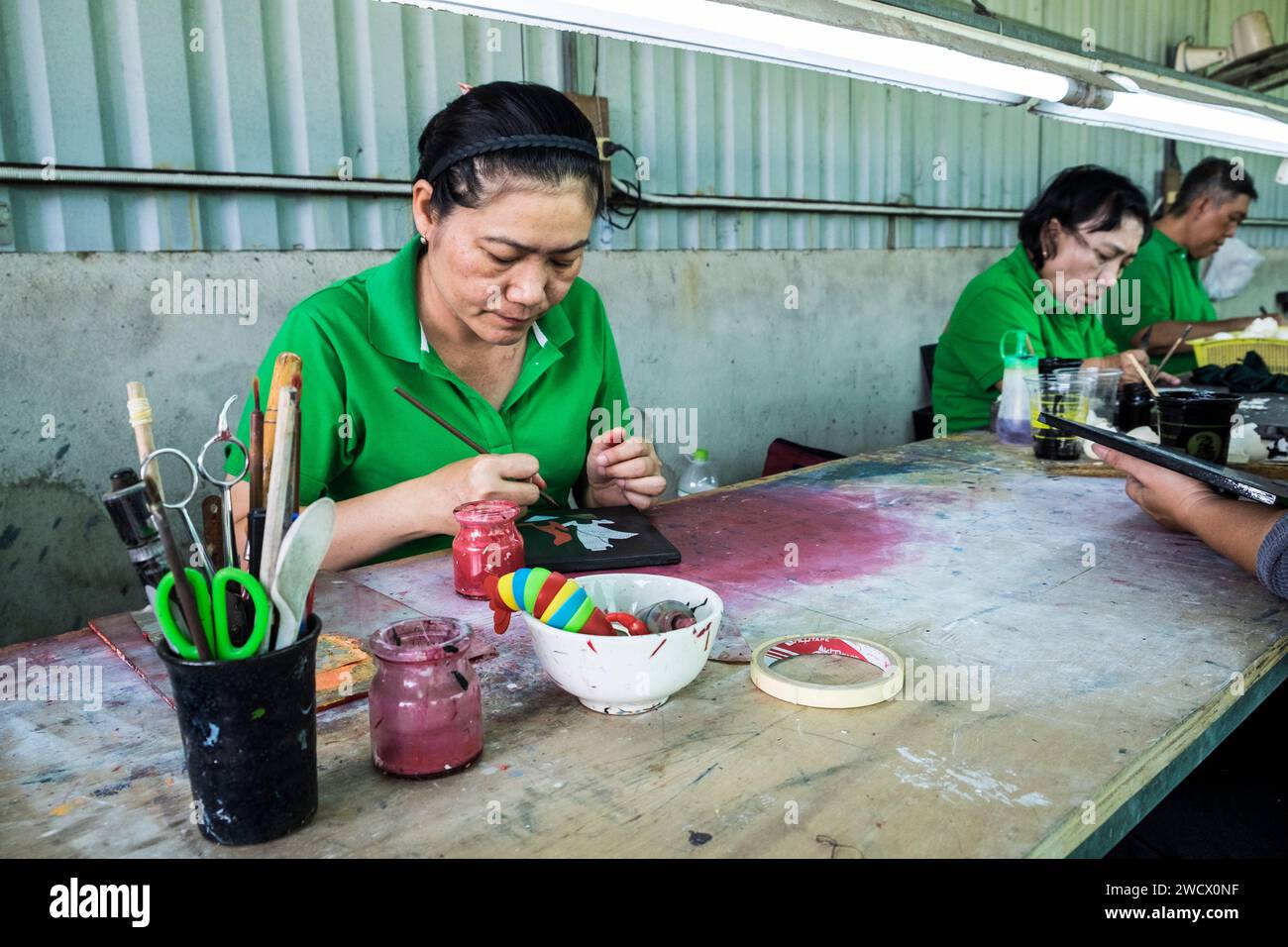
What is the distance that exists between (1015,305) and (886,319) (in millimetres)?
1711

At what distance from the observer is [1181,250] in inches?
171

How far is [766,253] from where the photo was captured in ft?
13.4

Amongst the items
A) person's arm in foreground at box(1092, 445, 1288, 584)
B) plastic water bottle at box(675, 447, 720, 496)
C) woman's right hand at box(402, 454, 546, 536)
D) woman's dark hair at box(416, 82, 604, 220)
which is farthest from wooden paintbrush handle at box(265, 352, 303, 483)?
plastic water bottle at box(675, 447, 720, 496)

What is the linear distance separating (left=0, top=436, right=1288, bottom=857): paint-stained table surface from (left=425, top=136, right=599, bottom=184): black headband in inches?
26.5

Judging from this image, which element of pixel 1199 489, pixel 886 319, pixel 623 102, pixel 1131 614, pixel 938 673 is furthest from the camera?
pixel 886 319

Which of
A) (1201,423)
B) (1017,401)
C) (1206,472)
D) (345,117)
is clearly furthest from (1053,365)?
(345,117)

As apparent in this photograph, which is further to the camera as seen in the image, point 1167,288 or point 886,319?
point 886,319

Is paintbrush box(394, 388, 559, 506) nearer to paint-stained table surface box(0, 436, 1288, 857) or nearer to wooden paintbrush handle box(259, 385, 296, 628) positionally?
paint-stained table surface box(0, 436, 1288, 857)

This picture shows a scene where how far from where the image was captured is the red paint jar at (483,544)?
131 cm

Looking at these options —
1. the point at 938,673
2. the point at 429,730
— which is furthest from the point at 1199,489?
the point at 429,730

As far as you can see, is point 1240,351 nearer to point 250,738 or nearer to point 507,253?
point 507,253

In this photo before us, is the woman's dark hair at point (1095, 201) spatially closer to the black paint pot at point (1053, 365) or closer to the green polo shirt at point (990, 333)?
the green polo shirt at point (990, 333)

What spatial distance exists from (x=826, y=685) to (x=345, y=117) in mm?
2404
